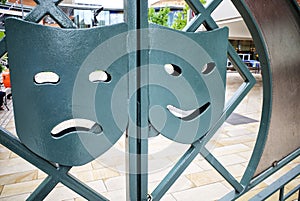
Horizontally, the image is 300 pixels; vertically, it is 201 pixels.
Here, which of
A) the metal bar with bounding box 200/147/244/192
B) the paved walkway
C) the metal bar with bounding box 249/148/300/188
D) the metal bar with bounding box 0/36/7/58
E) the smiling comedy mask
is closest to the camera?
the metal bar with bounding box 0/36/7/58

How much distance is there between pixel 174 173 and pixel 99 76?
11.2 inches

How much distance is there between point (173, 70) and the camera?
531 mm

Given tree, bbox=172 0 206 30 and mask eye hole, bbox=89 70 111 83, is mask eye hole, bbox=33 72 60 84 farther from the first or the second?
tree, bbox=172 0 206 30

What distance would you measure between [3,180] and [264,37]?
2.38 meters

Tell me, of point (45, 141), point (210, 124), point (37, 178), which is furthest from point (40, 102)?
point (37, 178)

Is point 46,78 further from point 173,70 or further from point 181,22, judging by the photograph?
point 181,22

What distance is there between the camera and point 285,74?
0.70 m

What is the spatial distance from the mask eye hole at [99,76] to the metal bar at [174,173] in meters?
0.27

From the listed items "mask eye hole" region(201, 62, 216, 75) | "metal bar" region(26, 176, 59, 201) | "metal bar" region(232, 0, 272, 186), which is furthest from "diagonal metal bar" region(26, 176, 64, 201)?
"metal bar" region(232, 0, 272, 186)

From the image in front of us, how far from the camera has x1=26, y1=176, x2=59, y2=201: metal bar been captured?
1.45 feet

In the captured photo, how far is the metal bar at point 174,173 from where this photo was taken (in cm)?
55

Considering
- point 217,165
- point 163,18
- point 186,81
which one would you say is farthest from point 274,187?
point 163,18

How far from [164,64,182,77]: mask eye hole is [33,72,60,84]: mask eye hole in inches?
8.7

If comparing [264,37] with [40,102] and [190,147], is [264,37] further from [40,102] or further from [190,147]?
[40,102]
